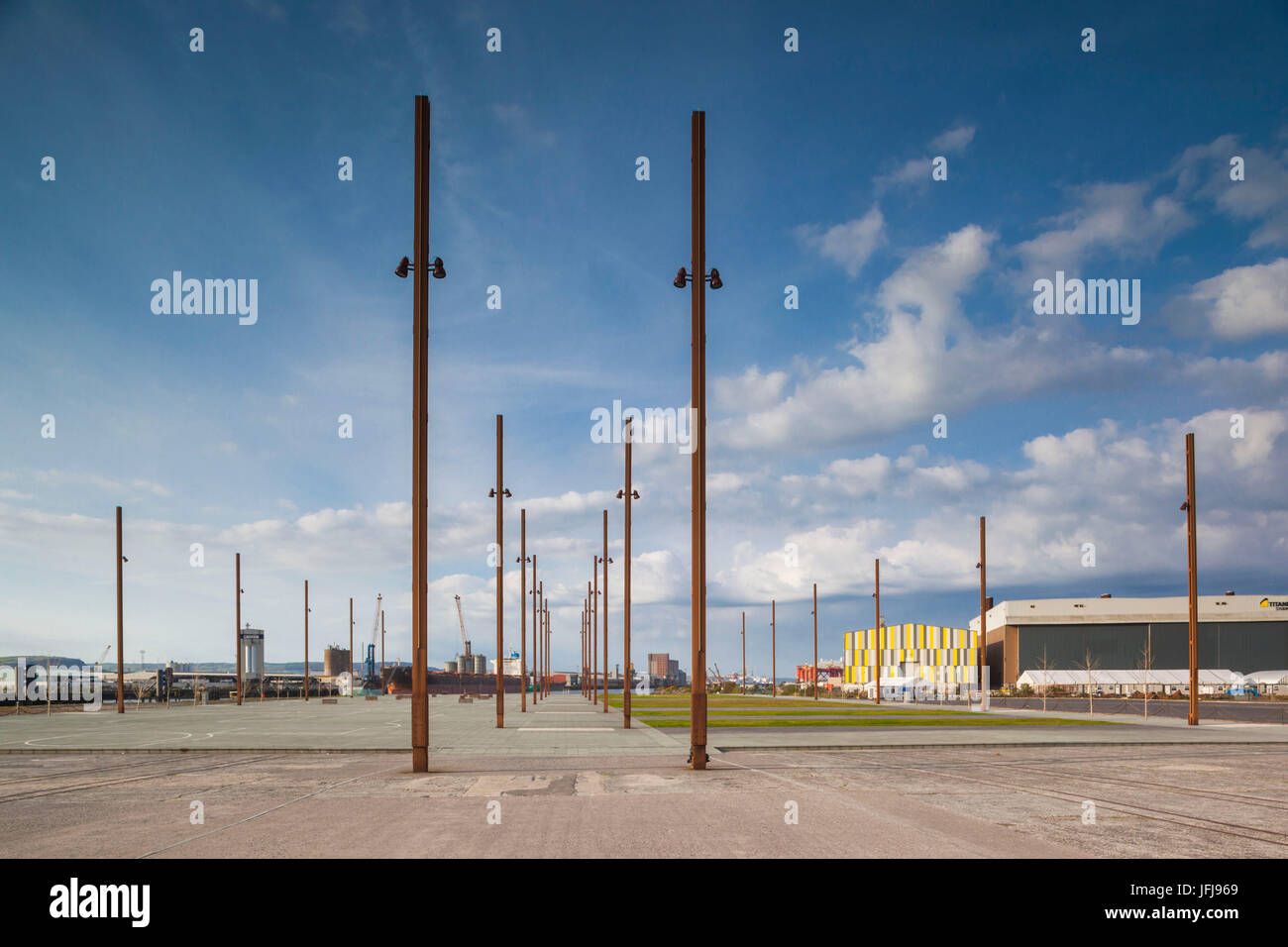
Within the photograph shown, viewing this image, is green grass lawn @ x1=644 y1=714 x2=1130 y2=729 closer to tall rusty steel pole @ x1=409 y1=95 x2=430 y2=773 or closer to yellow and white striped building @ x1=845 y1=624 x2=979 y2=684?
tall rusty steel pole @ x1=409 y1=95 x2=430 y2=773

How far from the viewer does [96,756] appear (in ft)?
77.7

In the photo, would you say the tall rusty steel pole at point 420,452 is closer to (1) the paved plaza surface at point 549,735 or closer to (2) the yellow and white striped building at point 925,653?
(1) the paved plaza surface at point 549,735

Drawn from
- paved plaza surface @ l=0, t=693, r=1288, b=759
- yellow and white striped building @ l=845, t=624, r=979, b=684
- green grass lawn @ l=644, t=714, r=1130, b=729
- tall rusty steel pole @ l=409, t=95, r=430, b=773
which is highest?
tall rusty steel pole @ l=409, t=95, r=430, b=773

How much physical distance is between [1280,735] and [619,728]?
82.0 ft

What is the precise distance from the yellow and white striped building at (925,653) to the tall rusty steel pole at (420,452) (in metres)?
90.1

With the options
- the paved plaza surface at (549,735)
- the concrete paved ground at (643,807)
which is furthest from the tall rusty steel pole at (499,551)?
the concrete paved ground at (643,807)

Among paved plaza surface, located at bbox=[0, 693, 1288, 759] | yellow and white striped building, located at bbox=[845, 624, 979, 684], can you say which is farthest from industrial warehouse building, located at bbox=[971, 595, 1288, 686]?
paved plaza surface, located at bbox=[0, 693, 1288, 759]

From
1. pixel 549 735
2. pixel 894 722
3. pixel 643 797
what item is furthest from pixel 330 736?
pixel 894 722

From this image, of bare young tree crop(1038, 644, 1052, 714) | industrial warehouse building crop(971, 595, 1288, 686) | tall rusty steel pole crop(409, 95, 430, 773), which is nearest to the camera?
tall rusty steel pole crop(409, 95, 430, 773)

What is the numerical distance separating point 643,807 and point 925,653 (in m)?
105

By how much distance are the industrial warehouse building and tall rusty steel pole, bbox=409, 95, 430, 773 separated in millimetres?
91222

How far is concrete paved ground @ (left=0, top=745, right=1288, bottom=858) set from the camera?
10.6 meters
